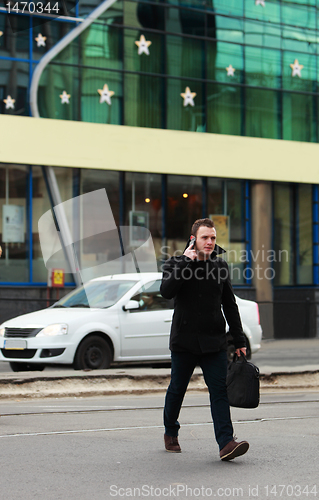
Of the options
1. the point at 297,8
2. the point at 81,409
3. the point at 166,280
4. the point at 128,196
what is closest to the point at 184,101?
the point at 128,196

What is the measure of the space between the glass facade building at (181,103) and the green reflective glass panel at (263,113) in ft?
0.11

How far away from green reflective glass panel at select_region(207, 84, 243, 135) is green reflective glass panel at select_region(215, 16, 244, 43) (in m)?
1.50

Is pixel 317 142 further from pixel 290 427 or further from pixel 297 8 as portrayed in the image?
pixel 290 427

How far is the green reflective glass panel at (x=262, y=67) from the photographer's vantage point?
2359 centimetres

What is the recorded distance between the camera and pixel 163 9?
883 inches

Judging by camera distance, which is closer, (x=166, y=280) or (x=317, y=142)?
(x=166, y=280)

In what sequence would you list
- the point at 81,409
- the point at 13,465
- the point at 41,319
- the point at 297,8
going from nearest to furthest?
the point at 13,465 → the point at 81,409 → the point at 41,319 → the point at 297,8

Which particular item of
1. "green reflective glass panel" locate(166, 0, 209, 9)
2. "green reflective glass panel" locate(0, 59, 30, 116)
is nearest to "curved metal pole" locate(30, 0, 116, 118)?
"green reflective glass panel" locate(0, 59, 30, 116)

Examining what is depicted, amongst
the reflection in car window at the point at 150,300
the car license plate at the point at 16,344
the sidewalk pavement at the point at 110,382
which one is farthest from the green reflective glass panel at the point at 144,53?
the sidewalk pavement at the point at 110,382

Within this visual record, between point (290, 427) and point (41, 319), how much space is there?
549 centimetres

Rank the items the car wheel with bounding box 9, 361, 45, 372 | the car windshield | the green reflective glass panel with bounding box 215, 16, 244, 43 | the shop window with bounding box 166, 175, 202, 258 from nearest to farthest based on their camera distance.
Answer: the car wheel with bounding box 9, 361, 45, 372
the car windshield
the shop window with bounding box 166, 175, 202, 258
the green reflective glass panel with bounding box 215, 16, 244, 43

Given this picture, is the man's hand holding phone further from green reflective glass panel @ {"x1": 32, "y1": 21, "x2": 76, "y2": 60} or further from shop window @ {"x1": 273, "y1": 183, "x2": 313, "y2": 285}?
shop window @ {"x1": 273, "y1": 183, "x2": 313, "y2": 285}

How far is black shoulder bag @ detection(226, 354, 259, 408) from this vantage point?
5.62 meters

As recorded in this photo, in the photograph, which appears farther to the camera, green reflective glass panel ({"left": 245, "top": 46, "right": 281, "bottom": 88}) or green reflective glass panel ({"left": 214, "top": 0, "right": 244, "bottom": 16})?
green reflective glass panel ({"left": 245, "top": 46, "right": 281, "bottom": 88})
